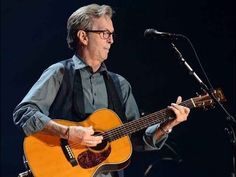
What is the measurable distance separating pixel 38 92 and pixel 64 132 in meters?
0.35

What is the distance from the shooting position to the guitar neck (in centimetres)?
301

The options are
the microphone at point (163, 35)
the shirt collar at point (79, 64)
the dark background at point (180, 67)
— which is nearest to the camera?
the microphone at point (163, 35)

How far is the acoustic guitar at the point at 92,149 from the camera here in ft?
9.25

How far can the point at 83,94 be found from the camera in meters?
3.09

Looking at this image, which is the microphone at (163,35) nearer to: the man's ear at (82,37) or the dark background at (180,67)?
the man's ear at (82,37)

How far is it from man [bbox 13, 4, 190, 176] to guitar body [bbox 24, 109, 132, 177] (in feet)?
0.21

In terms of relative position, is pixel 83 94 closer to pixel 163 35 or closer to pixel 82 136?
pixel 82 136

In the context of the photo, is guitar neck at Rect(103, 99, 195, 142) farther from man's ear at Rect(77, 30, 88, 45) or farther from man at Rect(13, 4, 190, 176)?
man's ear at Rect(77, 30, 88, 45)

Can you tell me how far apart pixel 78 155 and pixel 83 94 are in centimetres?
44

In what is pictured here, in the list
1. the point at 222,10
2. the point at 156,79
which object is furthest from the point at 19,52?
the point at 222,10

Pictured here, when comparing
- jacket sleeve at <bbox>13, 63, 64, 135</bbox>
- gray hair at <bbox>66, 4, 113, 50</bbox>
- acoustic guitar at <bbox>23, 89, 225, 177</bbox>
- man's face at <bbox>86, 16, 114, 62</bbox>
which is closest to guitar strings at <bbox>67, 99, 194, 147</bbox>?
acoustic guitar at <bbox>23, 89, 225, 177</bbox>

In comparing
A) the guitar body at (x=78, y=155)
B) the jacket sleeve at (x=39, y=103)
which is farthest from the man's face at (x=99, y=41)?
the guitar body at (x=78, y=155)

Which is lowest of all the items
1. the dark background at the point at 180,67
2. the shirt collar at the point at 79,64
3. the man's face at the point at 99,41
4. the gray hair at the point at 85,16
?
the dark background at the point at 180,67

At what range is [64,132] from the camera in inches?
112
